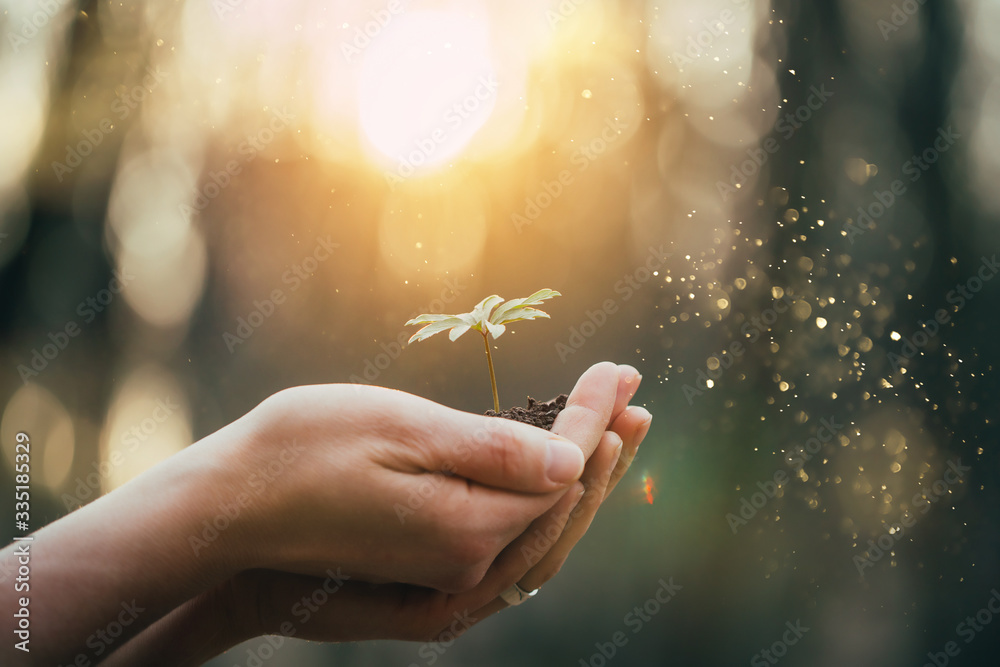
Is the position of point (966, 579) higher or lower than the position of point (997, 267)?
lower

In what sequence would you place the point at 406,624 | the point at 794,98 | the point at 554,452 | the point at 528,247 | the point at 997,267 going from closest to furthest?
the point at 554,452, the point at 406,624, the point at 997,267, the point at 794,98, the point at 528,247

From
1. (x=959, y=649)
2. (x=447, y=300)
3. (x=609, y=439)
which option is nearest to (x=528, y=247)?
(x=447, y=300)

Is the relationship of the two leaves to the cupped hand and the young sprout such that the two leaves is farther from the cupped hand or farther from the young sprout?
the cupped hand

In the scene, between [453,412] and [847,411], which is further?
[847,411]

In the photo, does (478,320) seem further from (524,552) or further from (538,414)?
(524,552)

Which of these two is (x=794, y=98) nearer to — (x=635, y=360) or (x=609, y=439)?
(x=635, y=360)

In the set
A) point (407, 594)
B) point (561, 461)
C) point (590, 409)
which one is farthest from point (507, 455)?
point (407, 594)

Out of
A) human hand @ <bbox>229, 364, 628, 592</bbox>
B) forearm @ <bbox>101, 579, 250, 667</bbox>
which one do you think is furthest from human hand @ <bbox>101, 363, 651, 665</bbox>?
human hand @ <bbox>229, 364, 628, 592</bbox>
